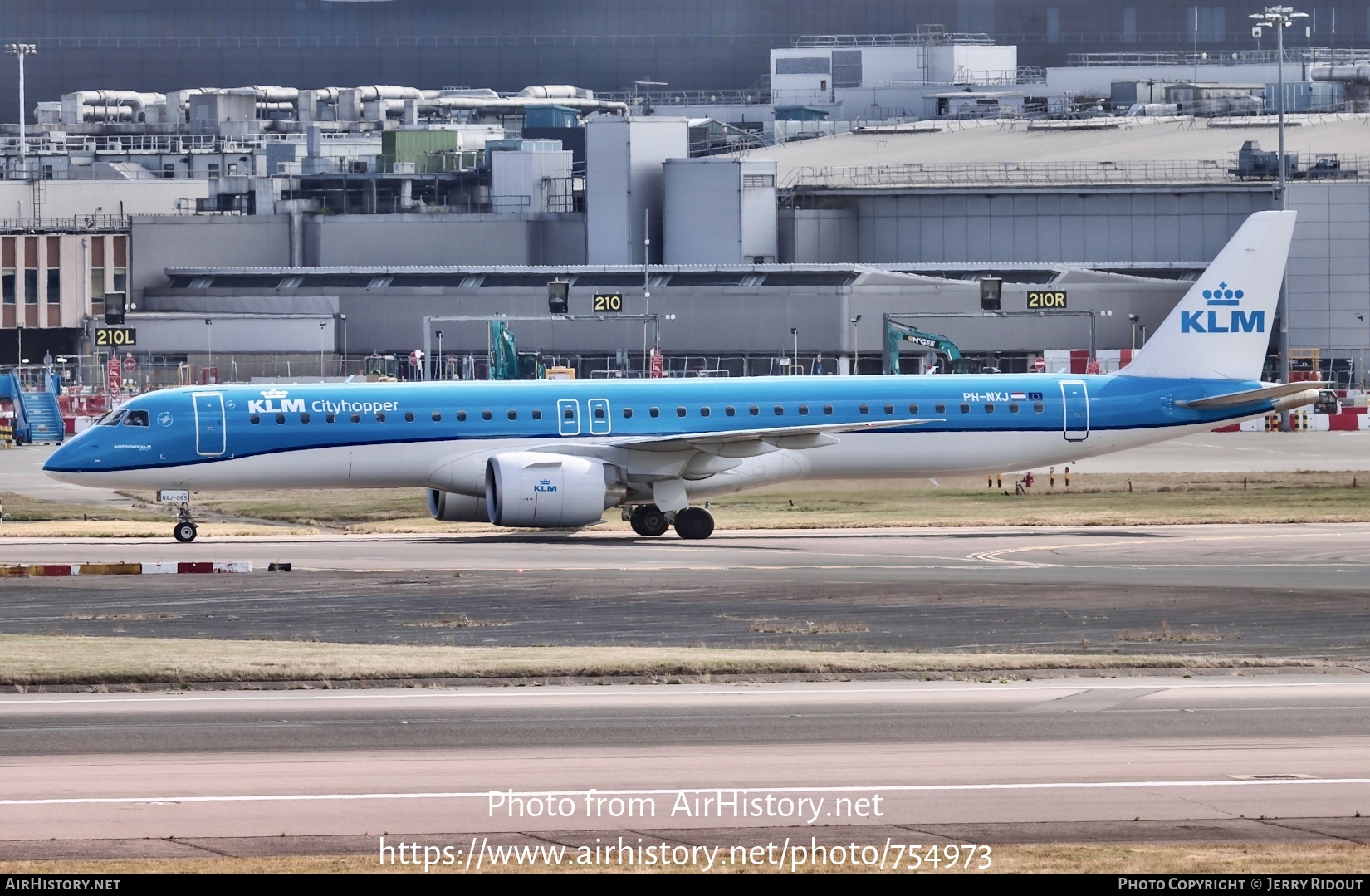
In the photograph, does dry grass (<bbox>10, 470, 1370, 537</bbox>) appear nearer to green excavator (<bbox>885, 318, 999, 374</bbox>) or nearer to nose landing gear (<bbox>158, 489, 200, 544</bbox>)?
nose landing gear (<bbox>158, 489, 200, 544</bbox>)

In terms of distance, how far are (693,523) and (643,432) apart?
260 cm

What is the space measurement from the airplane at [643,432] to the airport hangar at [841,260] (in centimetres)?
4506

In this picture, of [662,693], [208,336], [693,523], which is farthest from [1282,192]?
[662,693]

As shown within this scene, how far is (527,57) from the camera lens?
198 meters

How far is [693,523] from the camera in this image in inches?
1912

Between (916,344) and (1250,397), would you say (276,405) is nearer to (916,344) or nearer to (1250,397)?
(1250,397)

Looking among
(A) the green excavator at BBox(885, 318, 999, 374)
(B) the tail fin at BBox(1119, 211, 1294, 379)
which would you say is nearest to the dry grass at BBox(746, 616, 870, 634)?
(B) the tail fin at BBox(1119, 211, 1294, 379)

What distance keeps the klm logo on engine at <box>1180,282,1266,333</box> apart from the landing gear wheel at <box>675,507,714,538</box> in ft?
44.9

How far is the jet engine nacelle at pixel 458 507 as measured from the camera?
4862cm

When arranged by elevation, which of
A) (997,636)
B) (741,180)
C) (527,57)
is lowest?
(997,636)

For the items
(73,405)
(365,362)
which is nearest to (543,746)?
(73,405)

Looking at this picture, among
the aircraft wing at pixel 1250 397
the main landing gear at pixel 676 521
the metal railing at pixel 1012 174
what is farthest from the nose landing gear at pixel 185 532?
the metal railing at pixel 1012 174

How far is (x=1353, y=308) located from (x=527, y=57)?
111 m

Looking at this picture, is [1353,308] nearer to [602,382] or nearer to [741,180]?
[741,180]
